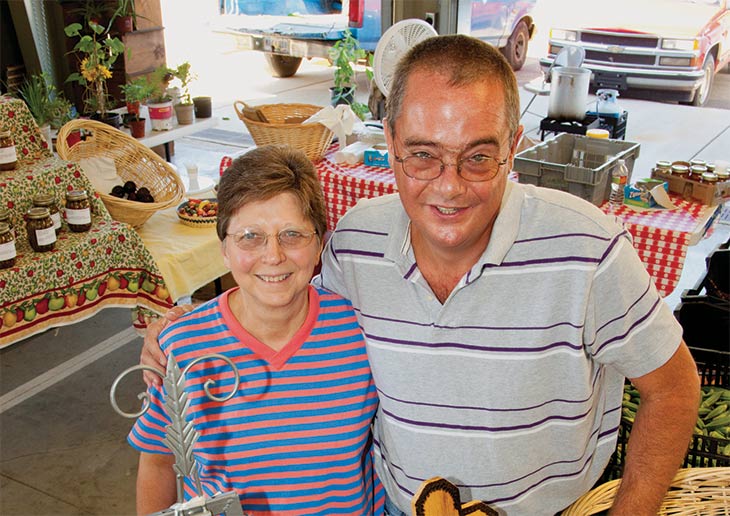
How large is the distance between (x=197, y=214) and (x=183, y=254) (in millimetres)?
312

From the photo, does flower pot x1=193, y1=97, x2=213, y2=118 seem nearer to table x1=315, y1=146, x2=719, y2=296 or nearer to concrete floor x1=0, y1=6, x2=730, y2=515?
concrete floor x1=0, y1=6, x2=730, y2=515

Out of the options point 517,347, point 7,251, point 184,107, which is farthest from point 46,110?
point 517,347

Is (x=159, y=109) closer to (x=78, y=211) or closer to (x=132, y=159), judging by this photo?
(x=132, y=159)

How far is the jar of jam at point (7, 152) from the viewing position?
329 cm

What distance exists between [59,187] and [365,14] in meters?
6.06

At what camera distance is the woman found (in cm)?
148

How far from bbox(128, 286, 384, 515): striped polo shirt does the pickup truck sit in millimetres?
7448

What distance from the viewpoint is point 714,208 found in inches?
140

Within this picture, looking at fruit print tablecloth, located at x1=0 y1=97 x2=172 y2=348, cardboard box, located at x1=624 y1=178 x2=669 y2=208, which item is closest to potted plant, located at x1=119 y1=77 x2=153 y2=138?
fruit print tablecloth, located at x1=0 y1=97 x2=172 y2=348

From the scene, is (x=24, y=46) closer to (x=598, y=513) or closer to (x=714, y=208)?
(x=714, y=208)

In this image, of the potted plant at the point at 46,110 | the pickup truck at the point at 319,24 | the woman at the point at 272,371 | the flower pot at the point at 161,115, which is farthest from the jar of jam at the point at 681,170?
the pickup truck at the point at 319,24

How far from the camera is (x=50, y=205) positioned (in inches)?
127

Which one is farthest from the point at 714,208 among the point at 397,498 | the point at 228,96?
the point at 228,96

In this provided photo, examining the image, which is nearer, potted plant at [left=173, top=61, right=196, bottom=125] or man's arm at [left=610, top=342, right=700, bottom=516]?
man's arm at [left=610, top=342, right=700, bottom=516]
